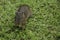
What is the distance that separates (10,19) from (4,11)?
47 cm

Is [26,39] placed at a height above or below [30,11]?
below

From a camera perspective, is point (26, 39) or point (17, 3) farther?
point (17, 3)

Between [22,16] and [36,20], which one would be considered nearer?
[22,16]

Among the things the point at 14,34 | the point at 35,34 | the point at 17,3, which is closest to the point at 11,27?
the point at 14,34

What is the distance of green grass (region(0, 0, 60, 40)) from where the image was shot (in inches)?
235

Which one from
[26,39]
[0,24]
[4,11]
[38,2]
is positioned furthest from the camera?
[38,2]

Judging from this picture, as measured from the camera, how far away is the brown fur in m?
5.91

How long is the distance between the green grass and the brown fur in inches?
7.7

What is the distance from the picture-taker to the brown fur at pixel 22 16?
5.91 m

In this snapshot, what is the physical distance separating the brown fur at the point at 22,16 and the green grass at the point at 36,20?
20cm

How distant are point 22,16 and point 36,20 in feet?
2.28

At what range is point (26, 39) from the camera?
19.3ft

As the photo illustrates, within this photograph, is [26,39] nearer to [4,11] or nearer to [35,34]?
[35,34]

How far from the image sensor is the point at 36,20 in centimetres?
661
